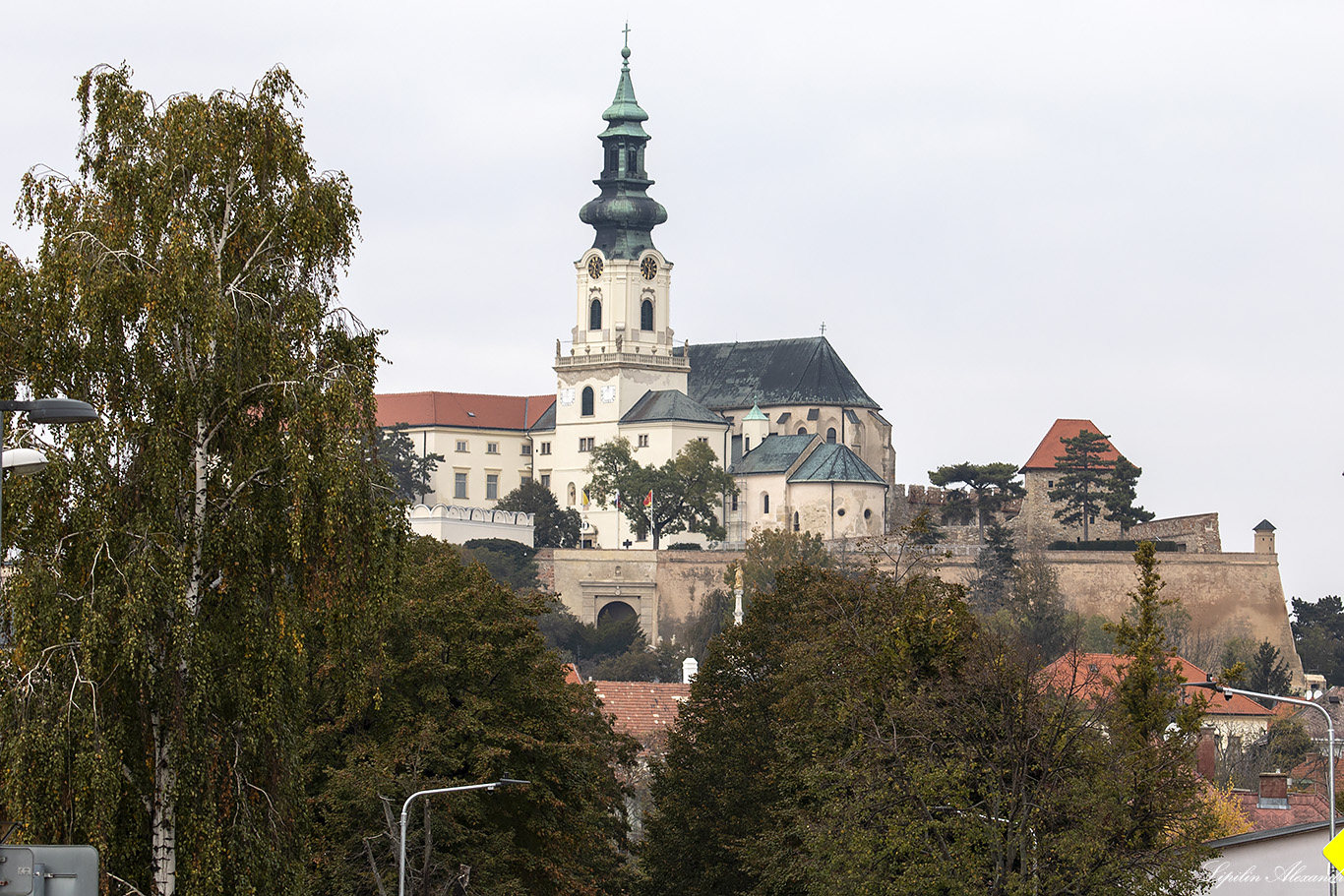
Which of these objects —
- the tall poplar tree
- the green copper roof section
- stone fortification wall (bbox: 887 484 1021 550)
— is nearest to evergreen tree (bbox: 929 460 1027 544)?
stone fortification wall (bbox: 887 484 1021 550)

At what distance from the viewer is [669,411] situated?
132 m

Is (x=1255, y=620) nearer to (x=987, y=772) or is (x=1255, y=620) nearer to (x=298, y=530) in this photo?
(x=987, y=772)

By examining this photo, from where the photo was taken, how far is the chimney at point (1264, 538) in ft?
370

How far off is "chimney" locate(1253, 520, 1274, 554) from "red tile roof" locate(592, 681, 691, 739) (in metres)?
46.6

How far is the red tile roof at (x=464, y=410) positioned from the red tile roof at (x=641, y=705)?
230ft

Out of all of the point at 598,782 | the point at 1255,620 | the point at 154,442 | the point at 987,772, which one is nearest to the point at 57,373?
the point at 154,442

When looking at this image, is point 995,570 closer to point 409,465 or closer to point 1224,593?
point 1224,593

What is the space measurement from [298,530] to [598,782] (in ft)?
62.2

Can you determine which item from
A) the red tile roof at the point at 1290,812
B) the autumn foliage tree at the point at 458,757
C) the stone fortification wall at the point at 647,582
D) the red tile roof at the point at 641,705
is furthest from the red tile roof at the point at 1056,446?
the autumn foliage tree at the point at 458,757

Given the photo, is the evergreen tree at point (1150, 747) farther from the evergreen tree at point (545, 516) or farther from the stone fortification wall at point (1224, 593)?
the evergreen tree at point (545, 516)

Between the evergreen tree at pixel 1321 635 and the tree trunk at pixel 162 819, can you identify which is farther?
the evergreen tree at pixel 1321 635

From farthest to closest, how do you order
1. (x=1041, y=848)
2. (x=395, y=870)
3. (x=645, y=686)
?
(x=645, y=686) → (x=395, y=870) → (x=1041, y=848)

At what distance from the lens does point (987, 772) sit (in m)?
25.9

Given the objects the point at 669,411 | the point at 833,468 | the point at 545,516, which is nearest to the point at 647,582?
the point at 545,516
